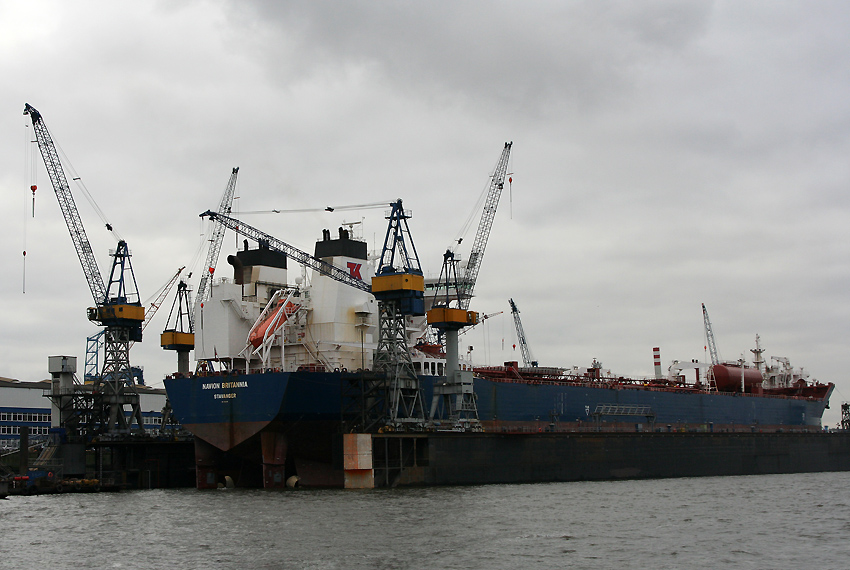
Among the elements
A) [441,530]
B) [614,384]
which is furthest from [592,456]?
[441,530]

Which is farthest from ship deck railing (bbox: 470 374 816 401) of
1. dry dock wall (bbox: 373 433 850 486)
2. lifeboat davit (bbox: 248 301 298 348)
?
lifeboat davit (bbox: 248 301 298 348)

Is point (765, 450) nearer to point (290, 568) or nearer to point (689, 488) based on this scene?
point (689, 488)

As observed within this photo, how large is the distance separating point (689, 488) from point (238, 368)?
85.6ft

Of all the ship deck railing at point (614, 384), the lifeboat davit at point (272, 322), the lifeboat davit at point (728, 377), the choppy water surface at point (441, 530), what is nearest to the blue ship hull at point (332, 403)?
the ship deck railing at point (614, 384)

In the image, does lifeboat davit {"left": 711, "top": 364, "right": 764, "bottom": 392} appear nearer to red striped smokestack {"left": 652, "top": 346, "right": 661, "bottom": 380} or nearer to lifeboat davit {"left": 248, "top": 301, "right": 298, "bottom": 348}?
red striped smokestack {"left": 652, "top": 346, "right": 661, "bottom": 380}

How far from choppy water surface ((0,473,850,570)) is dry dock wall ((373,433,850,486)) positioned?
2224 mm

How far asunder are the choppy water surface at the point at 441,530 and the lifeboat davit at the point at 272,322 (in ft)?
33.9

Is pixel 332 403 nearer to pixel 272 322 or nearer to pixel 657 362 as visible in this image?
pixel 272 322

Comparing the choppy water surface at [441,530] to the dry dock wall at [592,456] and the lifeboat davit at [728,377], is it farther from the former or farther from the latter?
the lifeboat davit at [728,377]

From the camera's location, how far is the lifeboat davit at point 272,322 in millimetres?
55438

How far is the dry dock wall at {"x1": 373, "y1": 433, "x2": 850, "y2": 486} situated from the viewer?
5003 centimetres

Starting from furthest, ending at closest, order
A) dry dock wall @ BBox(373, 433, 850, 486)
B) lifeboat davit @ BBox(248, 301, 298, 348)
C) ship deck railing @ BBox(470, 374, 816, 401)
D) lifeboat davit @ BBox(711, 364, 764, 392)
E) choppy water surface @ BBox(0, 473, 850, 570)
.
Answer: lifeboat davit @ BBox(711, 364, 764, 392)
ship deck railing @ BBox(470, 374, 816, 401)
lifeboat davit @ BBox(248, 301, 298, 348)
dry dock wall @ BBox(373, 433, 850, 486)
choppy water surface @ BBox(0, 473, 850, 570)

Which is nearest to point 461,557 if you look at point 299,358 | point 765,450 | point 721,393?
point 299,358

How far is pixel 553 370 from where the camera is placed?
67938 millimetres
